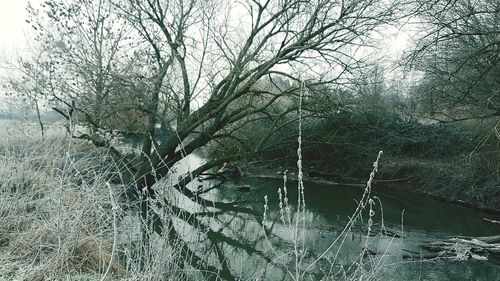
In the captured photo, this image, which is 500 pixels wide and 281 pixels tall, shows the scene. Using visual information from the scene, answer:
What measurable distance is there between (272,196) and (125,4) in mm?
7234

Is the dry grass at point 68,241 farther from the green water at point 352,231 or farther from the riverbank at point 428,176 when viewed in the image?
the riverbank at point 428,176

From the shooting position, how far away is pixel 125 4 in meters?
12.5

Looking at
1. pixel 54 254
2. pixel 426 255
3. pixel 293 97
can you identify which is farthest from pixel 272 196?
pixel 54 254

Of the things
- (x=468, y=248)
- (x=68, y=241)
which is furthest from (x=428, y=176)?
(x=68, y=241)

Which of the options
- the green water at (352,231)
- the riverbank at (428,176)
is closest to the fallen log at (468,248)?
the green water at (352,231)

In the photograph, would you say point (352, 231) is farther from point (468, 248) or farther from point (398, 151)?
point (398, 151)

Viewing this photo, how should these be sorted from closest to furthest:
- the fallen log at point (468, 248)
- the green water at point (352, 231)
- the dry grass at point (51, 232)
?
the dry grass at point (51, 232) < the green water at point (352, 231) < the fallen log at point (468, 248)

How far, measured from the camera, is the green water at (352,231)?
6680 millimetres

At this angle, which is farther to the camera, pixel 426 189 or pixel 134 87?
pixel 426 189

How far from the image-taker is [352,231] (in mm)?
9023

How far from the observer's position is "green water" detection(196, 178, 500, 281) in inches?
263

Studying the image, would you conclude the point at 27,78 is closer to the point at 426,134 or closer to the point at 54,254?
the point at 54,254

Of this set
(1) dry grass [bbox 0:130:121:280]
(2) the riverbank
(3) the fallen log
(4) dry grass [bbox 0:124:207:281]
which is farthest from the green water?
(1) dry grass [bbox 0:130:121:280]

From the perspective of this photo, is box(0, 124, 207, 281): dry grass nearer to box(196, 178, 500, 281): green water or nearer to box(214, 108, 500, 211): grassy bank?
box(196, 178, 500, 281): green water
